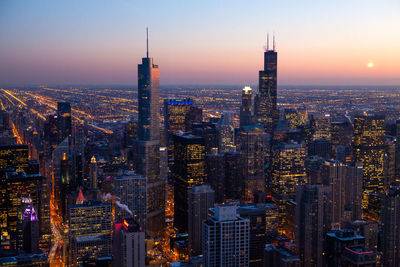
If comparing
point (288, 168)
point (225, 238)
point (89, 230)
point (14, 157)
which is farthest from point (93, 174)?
point (225, 238)

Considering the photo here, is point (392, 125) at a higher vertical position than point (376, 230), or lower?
higher

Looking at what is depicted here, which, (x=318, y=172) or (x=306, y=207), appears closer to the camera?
(x=306, y=207)

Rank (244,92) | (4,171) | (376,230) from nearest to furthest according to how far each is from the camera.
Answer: (376,230) < (4,171) < (244,92)

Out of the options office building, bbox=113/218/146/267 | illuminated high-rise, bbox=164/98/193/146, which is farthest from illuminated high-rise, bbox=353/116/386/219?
office building, bbox=113/218/146/267

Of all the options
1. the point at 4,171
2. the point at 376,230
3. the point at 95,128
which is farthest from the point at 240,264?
the point at 95,128

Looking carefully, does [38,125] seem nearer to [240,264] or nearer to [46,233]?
[46,233]

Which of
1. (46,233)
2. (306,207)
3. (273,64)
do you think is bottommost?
(46,233)

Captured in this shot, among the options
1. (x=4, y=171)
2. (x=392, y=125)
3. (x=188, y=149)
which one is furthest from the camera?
(x=392, y=125)
